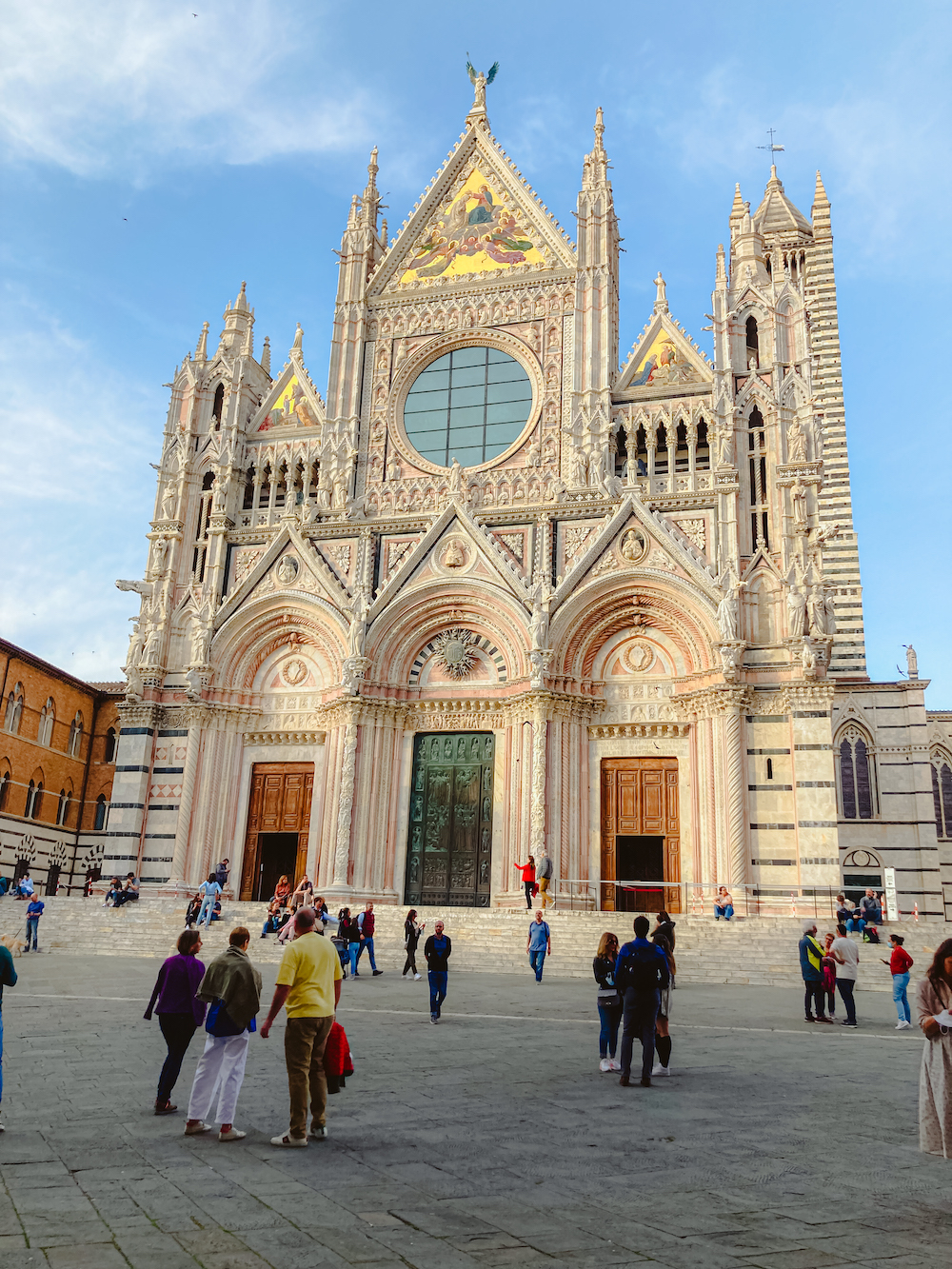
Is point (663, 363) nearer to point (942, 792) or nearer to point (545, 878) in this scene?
point (545, 878)

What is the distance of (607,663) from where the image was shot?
2738 centimetres

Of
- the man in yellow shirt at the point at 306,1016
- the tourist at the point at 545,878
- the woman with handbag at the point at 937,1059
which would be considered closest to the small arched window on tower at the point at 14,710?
the tourist at the point at 545,878

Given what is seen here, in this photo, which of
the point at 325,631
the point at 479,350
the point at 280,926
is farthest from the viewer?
the point at 479,350

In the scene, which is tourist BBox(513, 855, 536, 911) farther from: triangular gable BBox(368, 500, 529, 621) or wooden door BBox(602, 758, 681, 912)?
triangular gable BBox(368, 500, 529, 621)

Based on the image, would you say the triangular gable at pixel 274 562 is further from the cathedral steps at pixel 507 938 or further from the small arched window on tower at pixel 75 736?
the small arched window on tower at pixel 75 736

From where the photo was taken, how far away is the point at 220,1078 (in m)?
7.13

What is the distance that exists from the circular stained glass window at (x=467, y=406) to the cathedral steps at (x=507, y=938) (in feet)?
43.5

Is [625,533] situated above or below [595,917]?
above

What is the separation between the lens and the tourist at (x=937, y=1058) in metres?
5.77

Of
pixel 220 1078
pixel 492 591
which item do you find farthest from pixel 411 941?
pixel 492 591

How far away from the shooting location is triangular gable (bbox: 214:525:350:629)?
95.5ft

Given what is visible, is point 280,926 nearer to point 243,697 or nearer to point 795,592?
point 243,697

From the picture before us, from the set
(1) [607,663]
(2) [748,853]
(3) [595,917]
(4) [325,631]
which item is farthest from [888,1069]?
(4) [325,631]

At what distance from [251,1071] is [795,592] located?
754 inches
